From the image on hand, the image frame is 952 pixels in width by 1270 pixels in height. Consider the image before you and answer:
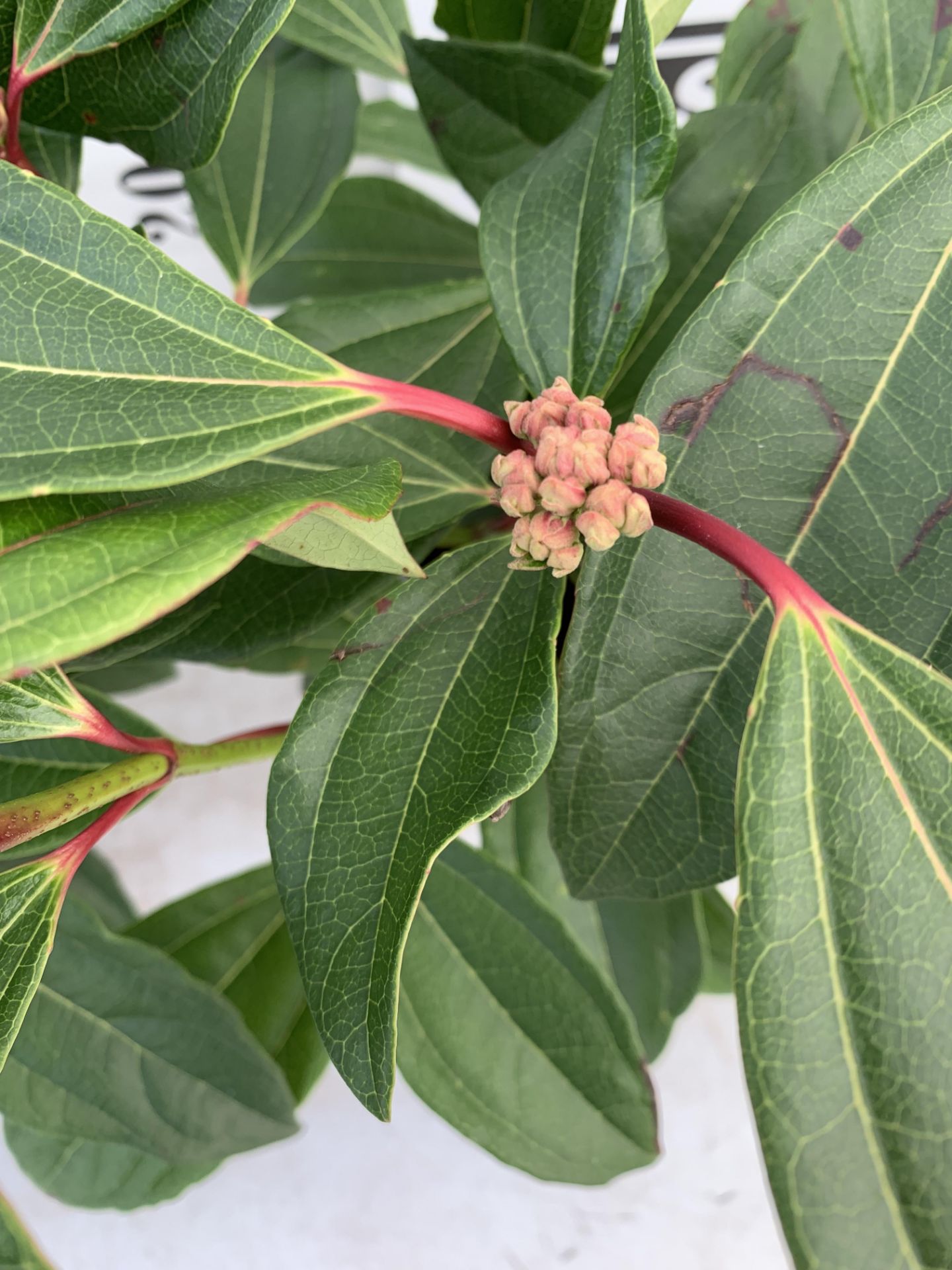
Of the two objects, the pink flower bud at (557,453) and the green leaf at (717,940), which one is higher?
the pink flower bud at (557,453)

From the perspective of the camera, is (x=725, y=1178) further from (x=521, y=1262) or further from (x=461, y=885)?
(x=461, y=885)

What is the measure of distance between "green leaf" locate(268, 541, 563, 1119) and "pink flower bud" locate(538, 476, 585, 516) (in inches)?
2.5

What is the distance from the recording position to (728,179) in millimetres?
438

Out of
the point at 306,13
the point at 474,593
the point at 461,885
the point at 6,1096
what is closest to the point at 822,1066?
the point at 474,593

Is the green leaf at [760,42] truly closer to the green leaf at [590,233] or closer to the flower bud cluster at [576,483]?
the green leaf at [590,233]

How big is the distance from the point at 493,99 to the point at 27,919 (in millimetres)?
403

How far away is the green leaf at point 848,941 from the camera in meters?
0.25

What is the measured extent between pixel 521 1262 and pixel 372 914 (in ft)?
2.07

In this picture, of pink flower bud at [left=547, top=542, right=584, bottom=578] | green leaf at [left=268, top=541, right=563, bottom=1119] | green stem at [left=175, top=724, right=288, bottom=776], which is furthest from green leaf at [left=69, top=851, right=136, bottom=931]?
pink flower bud at [left=547, top=542, right=584, bottom=578]

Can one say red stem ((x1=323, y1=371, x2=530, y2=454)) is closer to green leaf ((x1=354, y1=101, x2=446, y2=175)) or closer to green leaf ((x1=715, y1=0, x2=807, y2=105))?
green leaf ((x1=715, y1=0, x2=807, y2=105))

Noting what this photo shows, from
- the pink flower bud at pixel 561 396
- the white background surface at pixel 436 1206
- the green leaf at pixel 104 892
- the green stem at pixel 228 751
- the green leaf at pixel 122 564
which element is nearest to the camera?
the green leaf at pixel 122 564

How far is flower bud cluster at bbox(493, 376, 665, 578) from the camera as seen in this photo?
273 mm

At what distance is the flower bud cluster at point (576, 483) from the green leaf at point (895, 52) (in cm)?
20

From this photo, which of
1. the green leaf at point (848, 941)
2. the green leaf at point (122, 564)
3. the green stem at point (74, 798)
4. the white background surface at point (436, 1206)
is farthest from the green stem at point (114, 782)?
the white background surface at point (436, 1206)
